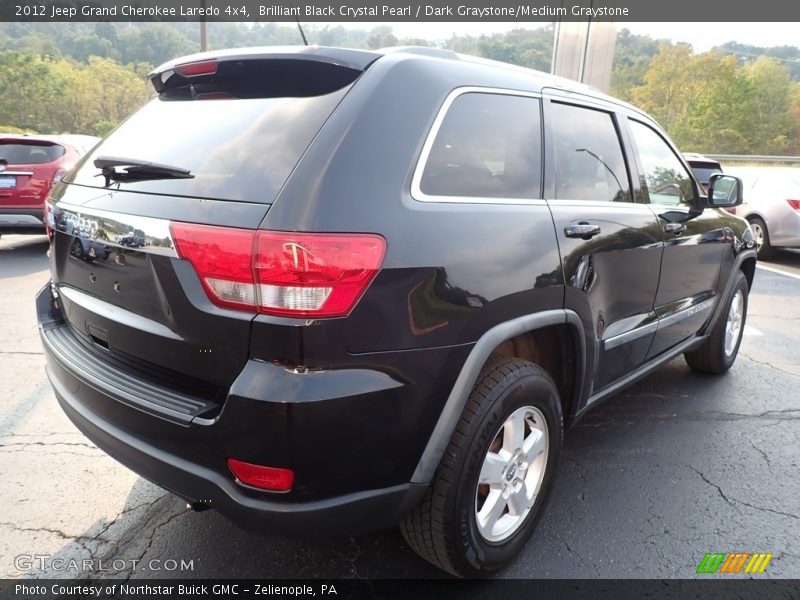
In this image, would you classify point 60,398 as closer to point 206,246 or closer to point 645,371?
point 206,246

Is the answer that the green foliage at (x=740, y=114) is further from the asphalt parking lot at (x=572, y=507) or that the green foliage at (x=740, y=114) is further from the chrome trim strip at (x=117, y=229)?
the chrome trim strip at (x=117, y=229)

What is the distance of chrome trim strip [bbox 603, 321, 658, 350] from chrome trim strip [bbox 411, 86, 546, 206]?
0.85 metres

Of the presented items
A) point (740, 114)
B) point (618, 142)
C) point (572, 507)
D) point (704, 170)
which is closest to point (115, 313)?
point (572, 507)

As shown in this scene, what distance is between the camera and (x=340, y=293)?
158cm

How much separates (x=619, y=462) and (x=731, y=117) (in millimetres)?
59250

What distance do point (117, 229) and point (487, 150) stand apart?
131 centimetres

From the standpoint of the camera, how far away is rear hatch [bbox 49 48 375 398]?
166cm

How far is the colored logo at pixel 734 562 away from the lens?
226 cm

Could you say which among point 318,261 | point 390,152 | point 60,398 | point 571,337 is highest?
point 390,152

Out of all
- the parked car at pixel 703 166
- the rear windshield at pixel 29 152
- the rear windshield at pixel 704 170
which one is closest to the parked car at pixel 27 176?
the rear windshield at pixel 29 152

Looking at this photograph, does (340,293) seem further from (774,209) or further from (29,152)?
(774,209)

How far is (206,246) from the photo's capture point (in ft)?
5.33

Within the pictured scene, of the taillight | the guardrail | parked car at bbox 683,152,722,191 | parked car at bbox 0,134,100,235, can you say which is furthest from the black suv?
the guardrail

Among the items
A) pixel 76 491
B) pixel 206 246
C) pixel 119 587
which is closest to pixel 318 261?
pixel 206 246
